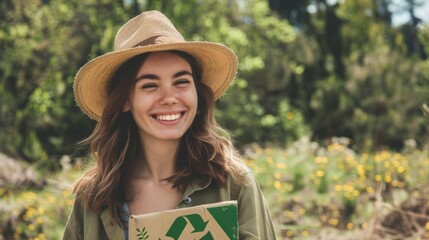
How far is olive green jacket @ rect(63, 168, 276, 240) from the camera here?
2010 millimetres

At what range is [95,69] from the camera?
216cm

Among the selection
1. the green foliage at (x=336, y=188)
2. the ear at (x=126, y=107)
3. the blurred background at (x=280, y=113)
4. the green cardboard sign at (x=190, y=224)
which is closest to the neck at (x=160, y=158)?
the ear at (x=126, y=107)

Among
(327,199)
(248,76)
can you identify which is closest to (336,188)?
(327,199)

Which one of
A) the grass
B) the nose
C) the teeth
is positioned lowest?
the grass

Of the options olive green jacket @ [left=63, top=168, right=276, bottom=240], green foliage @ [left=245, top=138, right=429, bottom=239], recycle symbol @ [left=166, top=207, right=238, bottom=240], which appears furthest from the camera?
green foliage @ [left=245, top=138, right=429, bottom=239]

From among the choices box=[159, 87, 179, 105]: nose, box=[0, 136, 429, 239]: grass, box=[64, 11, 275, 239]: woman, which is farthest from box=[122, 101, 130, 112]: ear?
box=[0, 136, 429, 239]: grass

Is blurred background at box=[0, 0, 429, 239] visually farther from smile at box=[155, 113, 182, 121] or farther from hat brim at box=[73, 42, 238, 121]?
smile at box=[155, 113, 182, 121]

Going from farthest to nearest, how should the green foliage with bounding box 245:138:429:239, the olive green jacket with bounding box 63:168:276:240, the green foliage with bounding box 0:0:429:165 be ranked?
the green foliage with bounding box 0:0:429:165 → the green foliage with bounding box 245:138:429:239 → the olive green jacket with bounding box 63:168:276:240

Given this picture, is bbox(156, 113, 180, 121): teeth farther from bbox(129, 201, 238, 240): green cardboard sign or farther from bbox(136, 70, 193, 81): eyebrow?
bbox(129, 201, 238, 240): green cardboard sign

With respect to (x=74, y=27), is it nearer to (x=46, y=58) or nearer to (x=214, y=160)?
(x=46, y=58)

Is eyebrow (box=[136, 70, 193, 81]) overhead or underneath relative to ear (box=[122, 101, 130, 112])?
overhead

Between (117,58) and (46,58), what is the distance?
11.3 meters

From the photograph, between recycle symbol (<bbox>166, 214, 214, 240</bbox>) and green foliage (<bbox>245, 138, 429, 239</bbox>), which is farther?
green foliage (<bbox>245, 138, 429, 239</bbox>)

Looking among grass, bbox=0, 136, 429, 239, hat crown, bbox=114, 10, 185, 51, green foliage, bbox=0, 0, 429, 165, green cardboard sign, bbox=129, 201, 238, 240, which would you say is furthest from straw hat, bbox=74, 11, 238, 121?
green foliage, bbox=0, 0, 429, 165
